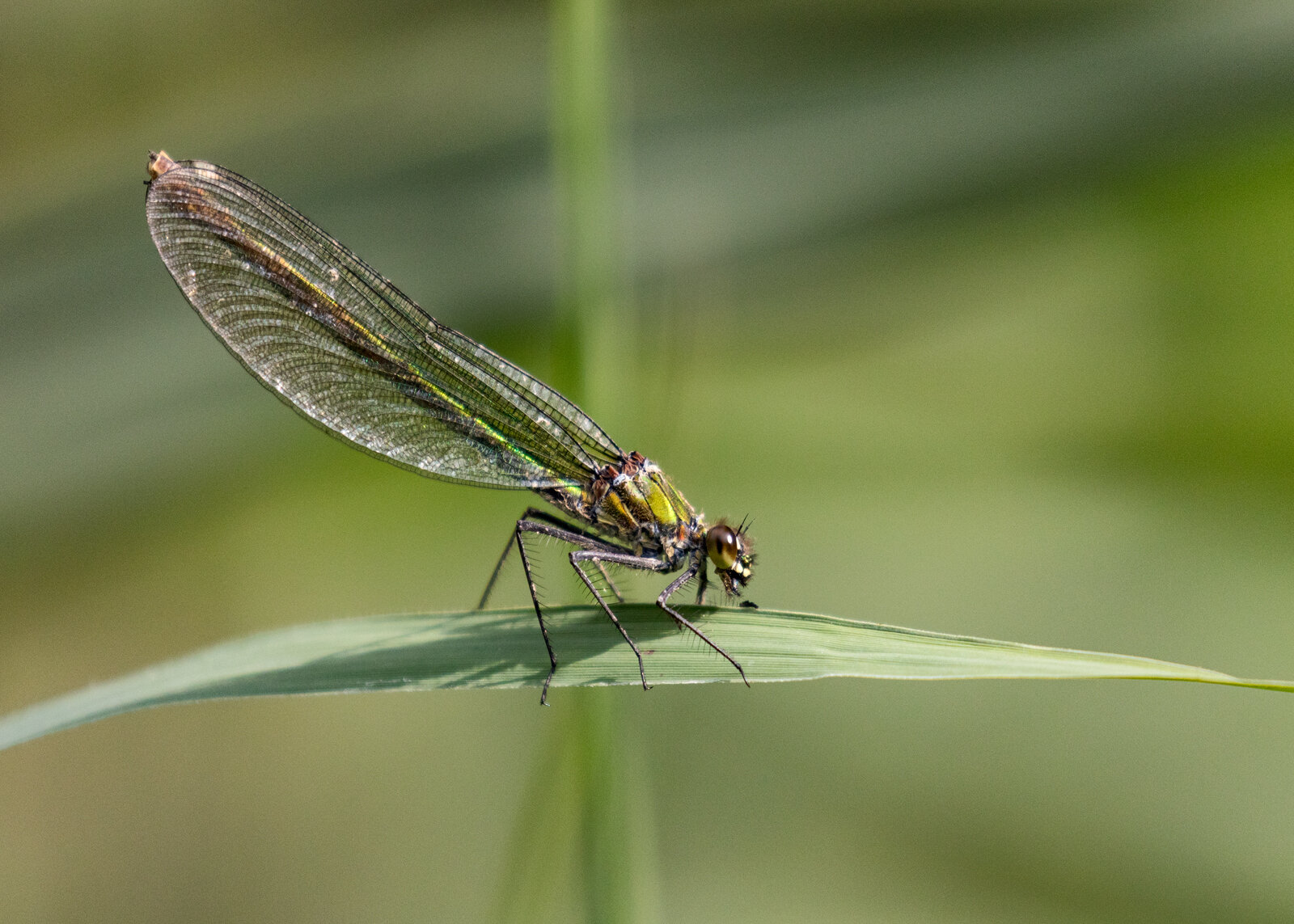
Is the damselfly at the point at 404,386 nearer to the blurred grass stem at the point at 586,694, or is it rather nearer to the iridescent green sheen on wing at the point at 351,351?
the iridescent green sheen on wing at the point at 351,351

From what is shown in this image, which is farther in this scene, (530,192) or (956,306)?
(956,306)

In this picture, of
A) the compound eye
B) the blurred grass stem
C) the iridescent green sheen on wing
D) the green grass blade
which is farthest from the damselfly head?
the blurred grass stem

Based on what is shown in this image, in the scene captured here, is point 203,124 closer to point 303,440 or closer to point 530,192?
point 303,440

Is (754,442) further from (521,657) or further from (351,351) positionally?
(521,657)

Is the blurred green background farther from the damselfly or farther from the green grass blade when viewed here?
the green grass blade

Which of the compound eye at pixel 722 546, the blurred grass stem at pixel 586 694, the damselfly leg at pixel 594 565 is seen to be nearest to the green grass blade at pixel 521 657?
the damselfly leg at pixel 594 565

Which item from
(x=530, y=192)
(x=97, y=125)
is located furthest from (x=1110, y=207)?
(x=97, y=125)
